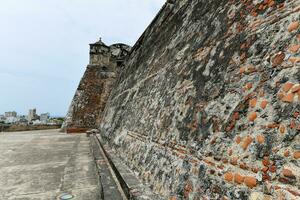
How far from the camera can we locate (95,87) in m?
19.9

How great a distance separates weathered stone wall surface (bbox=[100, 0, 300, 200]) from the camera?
1551mm

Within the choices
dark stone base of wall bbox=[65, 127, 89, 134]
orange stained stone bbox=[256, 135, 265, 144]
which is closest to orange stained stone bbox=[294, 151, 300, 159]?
orange stained stone bbox=[256, 135, 265, 144]

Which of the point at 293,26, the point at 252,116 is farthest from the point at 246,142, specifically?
the point at 293,26

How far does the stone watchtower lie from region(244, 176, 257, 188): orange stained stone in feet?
50.2

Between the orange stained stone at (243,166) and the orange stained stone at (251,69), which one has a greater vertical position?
the orange stained stone at (251,69)

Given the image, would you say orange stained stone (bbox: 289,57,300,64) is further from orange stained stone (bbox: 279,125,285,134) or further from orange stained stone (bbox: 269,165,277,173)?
orange stained stone (bbox: 269,165,277,173)

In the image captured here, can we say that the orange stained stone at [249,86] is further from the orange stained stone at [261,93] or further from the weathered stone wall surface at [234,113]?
the orange stained stone at [261,93]

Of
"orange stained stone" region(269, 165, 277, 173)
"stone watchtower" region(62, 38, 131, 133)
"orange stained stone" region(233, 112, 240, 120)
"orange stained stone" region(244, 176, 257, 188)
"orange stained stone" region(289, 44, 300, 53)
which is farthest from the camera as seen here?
"stone watchtower" region(62, 38, 131, 133)

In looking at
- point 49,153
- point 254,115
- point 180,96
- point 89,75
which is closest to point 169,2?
point 180,96

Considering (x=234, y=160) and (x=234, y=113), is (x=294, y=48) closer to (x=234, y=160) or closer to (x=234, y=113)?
(x=234, y=113)

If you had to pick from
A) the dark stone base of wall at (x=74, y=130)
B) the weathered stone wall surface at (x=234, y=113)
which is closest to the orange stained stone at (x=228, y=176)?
the weathered stone wall surface at (x=234, y=113)

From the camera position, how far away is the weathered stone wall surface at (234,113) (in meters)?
1.55

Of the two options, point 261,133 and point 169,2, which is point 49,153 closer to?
point 169,2

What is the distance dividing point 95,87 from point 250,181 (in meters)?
19.0
